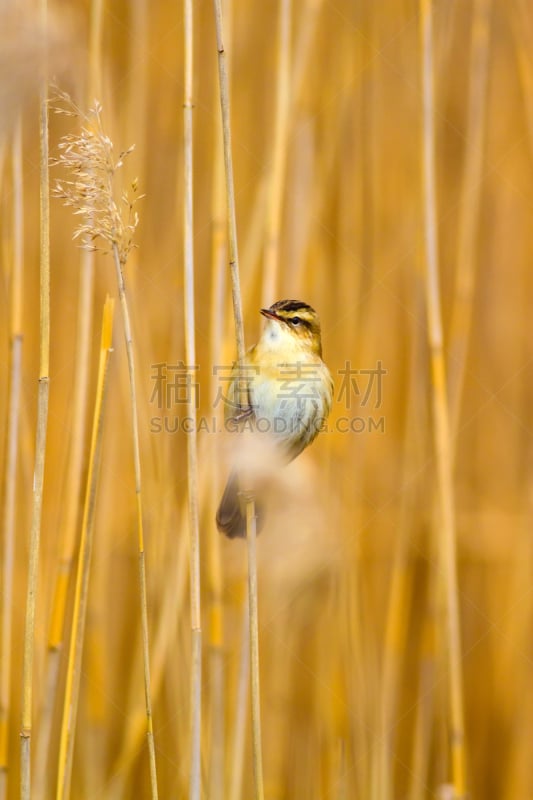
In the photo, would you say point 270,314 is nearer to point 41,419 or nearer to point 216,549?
point 216,549

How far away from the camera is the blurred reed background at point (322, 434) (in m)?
1.75

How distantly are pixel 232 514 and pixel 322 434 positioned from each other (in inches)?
21.2

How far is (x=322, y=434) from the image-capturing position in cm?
231

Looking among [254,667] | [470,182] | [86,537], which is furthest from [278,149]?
[254,667]

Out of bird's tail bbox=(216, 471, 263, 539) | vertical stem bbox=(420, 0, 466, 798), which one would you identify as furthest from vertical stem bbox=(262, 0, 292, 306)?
bird's tail bbox=(216, 471, 263, 539)

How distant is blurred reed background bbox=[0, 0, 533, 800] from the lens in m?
1.75

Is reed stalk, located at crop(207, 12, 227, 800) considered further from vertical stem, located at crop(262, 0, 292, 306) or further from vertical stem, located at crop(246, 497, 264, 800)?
vertical stem, located at crop(246, 497, 264, 800)

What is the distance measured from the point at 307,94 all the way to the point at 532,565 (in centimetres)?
141

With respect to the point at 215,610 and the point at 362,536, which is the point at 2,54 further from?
the point at 362,536

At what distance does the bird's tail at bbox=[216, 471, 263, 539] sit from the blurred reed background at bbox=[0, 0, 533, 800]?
4 centimetres

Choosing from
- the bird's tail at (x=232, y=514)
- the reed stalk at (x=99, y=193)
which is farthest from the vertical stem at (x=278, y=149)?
the reed stalk at (x=99, y=193)

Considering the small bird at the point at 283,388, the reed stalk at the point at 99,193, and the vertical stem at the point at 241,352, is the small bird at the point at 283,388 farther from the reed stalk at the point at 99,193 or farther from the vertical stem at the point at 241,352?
the reed stalk at the point at 99,193

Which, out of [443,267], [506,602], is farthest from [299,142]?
[506,602]

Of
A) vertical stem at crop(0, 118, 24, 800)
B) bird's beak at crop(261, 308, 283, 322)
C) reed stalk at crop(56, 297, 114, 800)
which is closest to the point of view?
reed stalk at crop(56, 297, 114, 800)
